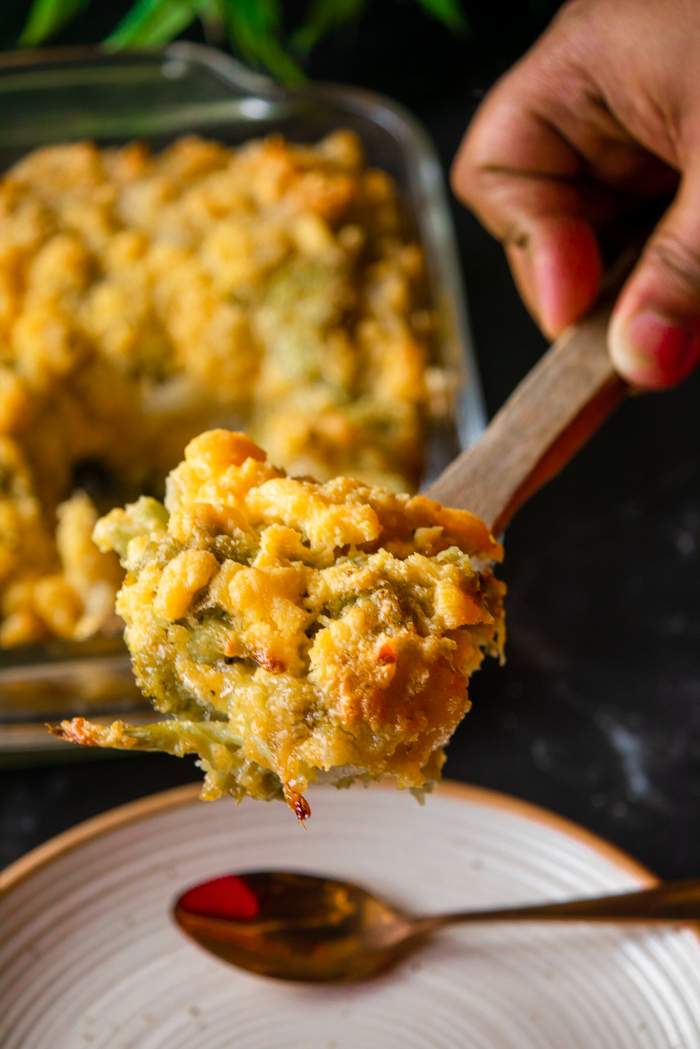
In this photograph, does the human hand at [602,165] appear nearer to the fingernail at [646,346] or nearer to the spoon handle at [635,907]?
the fingernail at [646,346]

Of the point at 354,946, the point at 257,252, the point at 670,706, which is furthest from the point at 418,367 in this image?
the point at 354,946

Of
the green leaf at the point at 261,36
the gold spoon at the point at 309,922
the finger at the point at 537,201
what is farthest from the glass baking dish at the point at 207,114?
the gold spoon at the point at 309,922

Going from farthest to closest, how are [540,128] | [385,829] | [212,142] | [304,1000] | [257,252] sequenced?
1. [212,142]
2. [257,252]
3. [540,128]
4. [385,829]
5. [304,1000]

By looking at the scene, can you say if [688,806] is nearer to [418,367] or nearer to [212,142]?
[418,367]

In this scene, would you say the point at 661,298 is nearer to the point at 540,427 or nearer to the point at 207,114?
the point at 540,427

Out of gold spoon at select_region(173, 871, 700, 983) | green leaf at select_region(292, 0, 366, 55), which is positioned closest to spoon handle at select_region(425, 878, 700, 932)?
gold spoon at select_region(173, 871, 700, 983)

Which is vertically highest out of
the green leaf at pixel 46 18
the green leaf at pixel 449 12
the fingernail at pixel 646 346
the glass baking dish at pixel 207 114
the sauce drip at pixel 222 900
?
the green leaf at pixel 46 18

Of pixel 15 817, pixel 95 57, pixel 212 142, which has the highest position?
pixel 95 57
